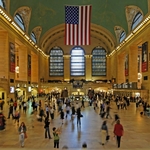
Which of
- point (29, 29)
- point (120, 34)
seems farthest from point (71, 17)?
point (120, 34)

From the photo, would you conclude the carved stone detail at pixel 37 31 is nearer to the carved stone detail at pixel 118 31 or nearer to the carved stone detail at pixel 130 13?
the carved stone detail at pixel 118 31

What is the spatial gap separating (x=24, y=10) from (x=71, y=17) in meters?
18.0

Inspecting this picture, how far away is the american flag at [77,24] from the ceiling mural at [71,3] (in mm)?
13039

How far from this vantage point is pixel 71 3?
35875mm

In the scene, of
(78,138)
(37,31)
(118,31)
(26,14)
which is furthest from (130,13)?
(78,138)

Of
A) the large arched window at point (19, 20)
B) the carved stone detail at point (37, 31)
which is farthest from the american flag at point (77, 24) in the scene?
the carved stone detail at point (37, 31)

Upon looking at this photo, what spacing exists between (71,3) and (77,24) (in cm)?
1804

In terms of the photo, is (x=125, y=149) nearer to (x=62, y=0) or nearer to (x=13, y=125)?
(x=13, y=125)

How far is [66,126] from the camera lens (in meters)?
13.6

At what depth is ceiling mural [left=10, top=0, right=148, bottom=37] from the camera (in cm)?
3369

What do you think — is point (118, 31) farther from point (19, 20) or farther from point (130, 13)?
point (19, 20)

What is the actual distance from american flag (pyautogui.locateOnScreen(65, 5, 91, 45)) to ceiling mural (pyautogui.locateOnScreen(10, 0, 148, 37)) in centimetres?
1304

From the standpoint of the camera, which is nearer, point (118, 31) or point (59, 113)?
point (59, 113)

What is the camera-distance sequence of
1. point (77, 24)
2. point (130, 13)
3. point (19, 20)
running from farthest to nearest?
point (19, 20) → point (130, 13) → point (77, 24)
